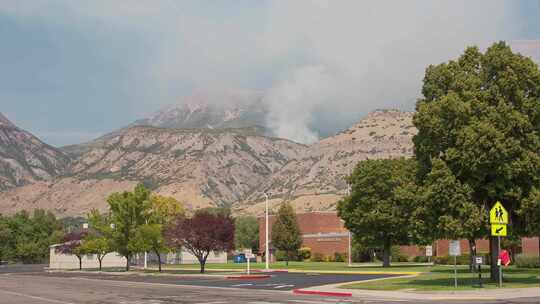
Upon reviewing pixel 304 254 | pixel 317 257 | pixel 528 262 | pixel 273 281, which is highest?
pixel 528 262

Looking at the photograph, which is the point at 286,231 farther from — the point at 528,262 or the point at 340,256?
the point at 528,262

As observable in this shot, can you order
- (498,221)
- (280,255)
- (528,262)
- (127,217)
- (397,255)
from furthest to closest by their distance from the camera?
(280,255) < (397,255) < (127,217) < (528,262) < (498,221)

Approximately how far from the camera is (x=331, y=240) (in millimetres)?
108312

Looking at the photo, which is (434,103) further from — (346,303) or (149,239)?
(149,239)

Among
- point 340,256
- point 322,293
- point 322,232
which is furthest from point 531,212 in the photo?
point 322,232

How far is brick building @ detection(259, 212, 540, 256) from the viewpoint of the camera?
81.4 m

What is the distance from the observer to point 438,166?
34688mm

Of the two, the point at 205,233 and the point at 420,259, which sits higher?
the point at 205,233

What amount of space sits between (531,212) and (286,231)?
69.9m

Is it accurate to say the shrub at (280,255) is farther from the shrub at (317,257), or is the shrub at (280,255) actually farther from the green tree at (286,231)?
the green tree at (286,231)

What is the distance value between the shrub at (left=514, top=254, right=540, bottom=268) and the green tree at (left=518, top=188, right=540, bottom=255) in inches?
934

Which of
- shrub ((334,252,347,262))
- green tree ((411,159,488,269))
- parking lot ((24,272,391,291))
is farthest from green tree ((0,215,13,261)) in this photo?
green tree ((411,159,488,269))

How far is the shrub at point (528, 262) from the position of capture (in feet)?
185

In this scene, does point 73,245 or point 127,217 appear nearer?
point 127,217
